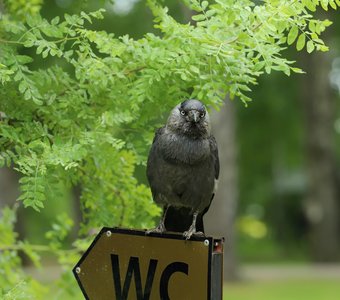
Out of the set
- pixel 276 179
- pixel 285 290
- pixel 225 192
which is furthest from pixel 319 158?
pixel 276 179

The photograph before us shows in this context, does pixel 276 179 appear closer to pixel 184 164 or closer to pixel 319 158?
pixel 319 158

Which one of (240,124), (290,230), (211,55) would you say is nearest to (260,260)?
(290,230)

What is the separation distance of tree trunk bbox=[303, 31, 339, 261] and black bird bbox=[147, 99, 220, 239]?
13652 millimetres

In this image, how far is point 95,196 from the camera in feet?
14.7

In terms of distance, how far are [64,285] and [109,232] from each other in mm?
1937

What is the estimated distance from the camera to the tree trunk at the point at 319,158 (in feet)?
57.1

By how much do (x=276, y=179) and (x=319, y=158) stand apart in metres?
8.25

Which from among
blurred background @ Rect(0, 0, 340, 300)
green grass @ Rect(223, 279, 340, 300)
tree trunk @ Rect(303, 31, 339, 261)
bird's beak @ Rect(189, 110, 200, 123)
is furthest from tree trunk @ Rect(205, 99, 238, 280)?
bird's beak @ Rect(189, 110, 200, 123)

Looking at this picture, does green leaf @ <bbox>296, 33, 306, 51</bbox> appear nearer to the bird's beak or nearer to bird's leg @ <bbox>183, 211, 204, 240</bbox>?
the bird's beak

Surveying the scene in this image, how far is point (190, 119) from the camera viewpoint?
3949 millimetres

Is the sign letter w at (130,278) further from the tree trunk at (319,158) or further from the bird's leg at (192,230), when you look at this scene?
the tree trunk at (319,158)

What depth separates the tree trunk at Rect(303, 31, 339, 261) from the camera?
17.4 metres

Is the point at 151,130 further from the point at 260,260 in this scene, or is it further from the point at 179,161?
the point at 260,260

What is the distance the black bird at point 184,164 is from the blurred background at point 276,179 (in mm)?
873
